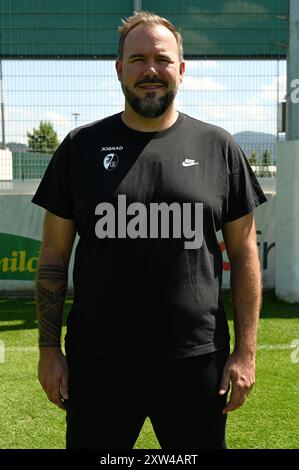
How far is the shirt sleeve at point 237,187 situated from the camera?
1815mm

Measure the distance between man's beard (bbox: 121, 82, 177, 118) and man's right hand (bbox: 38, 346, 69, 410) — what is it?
2.78 ft

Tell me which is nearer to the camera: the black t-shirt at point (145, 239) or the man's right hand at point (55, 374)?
the black t-shirt at point (145, 239)

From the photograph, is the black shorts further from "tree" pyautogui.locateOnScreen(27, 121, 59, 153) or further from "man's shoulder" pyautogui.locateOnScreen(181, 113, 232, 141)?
"tree" pyautogui.locateOnScreen(27, 121, 59, 153)

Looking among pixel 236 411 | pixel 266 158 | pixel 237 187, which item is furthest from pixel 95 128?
pixel 266 158

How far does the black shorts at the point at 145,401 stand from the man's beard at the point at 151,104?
80 centimetres

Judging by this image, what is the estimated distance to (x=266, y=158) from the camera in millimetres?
6781

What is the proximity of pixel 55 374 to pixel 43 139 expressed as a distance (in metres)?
5.46

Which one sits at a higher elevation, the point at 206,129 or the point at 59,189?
the point at 206,129

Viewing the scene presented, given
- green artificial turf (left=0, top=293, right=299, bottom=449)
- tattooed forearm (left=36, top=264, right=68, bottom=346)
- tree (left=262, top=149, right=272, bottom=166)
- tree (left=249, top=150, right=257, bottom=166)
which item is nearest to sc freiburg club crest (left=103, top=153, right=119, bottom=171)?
tattooed forearm (left=36, top=264, right=68, bottom=346)

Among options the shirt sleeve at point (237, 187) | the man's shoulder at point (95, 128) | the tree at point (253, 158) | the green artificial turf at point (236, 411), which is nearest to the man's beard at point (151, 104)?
the man's shoulder at point (95, 128)

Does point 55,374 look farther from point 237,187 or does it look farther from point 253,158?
point 253,158

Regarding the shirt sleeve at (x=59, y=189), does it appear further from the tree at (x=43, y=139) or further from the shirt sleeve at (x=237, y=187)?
the tree at (x=43, y=139)

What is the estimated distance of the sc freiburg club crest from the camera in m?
1.75
